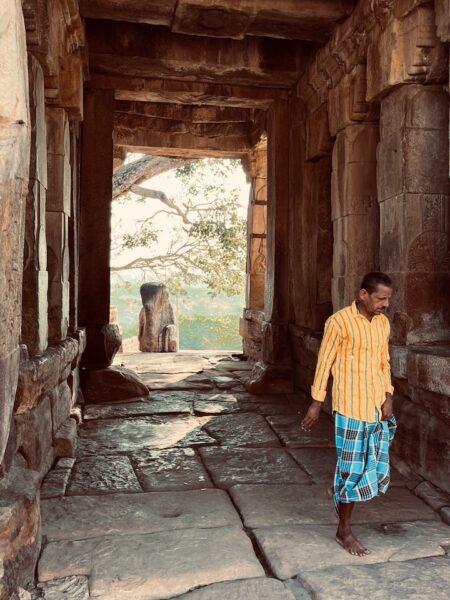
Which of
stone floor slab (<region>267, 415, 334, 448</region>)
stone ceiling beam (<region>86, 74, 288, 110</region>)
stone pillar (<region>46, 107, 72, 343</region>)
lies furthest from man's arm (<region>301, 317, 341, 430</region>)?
stone ceiling beam (<region>86, 74, 288, 110</region>)

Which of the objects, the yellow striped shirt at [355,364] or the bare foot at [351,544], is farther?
the yellow striped shirt at [355,364]

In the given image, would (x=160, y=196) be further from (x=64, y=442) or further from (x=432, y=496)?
(x=432, y=496)

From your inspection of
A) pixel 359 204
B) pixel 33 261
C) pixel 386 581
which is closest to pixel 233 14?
pixel 359 204

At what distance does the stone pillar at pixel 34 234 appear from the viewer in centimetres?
353

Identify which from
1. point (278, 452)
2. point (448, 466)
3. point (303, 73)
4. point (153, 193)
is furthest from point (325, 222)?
point (153, 193)

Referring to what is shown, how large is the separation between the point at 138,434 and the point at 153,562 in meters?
2.27

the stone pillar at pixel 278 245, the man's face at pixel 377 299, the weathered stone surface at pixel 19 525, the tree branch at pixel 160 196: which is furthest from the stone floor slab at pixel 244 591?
the tree branch at pixel 160 196

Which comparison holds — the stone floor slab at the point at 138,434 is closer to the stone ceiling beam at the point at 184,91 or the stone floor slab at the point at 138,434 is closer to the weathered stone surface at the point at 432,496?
the weathered stone surface at the point at 432,496

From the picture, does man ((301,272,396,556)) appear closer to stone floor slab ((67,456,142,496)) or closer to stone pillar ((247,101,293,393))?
stone floor slab ((67,456,142,496))

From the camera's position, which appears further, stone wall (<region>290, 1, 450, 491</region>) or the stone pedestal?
the stone pedestal

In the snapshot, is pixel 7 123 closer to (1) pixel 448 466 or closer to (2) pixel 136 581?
(2) pixel 136 581

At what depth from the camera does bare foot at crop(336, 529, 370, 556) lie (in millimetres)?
2627

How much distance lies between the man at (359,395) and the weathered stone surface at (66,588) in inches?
45.6

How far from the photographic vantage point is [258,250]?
9.16 metres
